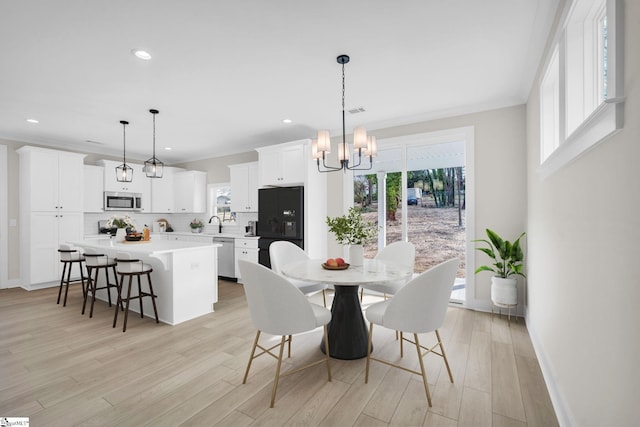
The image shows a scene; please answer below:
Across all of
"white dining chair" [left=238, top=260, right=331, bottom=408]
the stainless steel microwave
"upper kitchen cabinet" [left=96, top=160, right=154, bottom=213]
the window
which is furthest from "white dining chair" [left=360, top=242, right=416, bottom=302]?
the stainless steel microwave

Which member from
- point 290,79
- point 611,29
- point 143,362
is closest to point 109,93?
point 290,79

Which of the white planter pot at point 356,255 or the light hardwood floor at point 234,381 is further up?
the white planter pot at point 356,255

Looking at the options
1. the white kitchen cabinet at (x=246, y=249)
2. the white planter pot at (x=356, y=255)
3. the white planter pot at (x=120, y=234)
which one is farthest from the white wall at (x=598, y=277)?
the white planter pot at (x=120, y=234)

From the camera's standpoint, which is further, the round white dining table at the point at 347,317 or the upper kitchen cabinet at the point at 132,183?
the upper kitchen cabinet at the point at 132,183

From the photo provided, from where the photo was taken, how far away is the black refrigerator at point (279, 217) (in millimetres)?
4668

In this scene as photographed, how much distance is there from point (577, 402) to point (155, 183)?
721cm

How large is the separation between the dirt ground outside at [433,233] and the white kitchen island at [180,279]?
2.52 metres

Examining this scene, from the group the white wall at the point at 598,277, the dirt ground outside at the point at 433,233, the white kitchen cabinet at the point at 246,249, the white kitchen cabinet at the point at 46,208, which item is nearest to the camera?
the white wall at the point at 598,277

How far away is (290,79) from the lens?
118 inches

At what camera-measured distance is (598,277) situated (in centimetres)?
127

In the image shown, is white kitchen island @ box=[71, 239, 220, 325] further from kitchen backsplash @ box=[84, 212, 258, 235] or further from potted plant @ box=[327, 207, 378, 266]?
kitchen backsplash @ box=[84, 212, 258, 235]

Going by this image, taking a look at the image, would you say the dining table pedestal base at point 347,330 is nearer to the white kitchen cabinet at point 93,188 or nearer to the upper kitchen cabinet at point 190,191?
the upper kitchen cabinet at point 190,191

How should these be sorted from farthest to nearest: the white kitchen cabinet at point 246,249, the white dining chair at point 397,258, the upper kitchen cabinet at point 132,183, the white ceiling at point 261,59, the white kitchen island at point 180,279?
the upper kitchen cabinet at point 132,183 < the white kitchen cabinet at point 246,249 < the white kitchen island at point 180,279 < the white dining chair at point 397,258 < the white ceiling at point 261,59

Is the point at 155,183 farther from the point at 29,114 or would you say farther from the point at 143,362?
the point at 143,362
